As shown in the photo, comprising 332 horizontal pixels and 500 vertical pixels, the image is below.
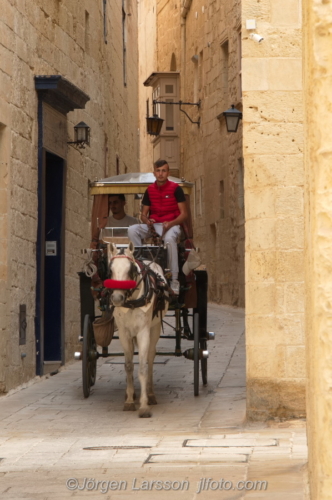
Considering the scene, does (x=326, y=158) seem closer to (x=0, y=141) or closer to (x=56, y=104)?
(x=0, y=141)

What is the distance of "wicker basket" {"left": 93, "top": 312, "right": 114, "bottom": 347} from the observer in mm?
9867

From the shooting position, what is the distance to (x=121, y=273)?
29.3ft

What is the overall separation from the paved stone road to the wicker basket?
2.27 feet

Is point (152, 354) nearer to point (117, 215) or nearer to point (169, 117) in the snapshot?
point (117, 215)

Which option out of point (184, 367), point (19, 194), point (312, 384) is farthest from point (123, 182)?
point (312, 384)

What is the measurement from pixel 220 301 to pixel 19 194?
16511mm

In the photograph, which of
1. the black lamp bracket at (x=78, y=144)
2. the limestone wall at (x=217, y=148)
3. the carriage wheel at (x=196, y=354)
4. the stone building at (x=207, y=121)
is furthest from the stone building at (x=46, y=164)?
the stone building at (x=207, y=121)

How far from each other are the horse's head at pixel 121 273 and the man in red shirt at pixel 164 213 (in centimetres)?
69

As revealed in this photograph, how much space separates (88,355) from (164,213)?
1800 millimetres

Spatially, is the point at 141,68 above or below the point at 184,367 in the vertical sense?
above

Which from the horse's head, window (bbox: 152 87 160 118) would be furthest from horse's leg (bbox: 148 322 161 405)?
window (bbox: 152 87 160 118)

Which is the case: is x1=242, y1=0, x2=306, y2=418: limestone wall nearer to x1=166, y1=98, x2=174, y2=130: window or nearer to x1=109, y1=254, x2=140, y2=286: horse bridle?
x1=109, y1=254, x2=140, y2=286: horse bridle

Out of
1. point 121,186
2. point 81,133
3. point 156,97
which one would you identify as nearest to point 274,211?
point 121,186

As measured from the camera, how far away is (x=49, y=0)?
42.0ft
